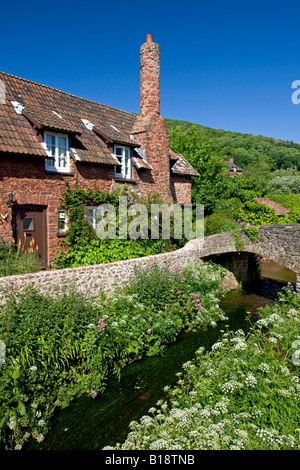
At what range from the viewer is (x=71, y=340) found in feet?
26.6

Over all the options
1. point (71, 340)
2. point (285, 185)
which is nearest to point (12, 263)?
point (71, 340)

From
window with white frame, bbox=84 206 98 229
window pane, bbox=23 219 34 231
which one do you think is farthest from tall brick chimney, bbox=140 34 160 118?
window pane, bbox=23 219 34 231

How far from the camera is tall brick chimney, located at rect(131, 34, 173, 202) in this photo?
1680cm

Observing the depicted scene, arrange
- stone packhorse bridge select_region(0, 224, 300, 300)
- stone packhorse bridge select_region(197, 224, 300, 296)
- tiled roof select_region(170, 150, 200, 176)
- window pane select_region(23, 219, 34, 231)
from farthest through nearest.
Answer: tiled roof select_region(170, 150, 200, 176) < window pane select_region(23, 219, 34, 231) < stone packhorse bridge select_region(197, 224, 300, 296) < stone packhorse bridge select_region(0, 224, 300, 300)

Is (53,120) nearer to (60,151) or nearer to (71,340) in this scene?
(60,151)

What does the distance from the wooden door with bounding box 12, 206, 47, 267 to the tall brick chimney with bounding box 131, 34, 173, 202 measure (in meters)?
5.64

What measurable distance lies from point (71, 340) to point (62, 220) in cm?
647

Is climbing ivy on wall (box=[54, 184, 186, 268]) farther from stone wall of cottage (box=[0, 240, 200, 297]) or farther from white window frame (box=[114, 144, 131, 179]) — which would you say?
white window frame (box=[114, 144, 131, 179])

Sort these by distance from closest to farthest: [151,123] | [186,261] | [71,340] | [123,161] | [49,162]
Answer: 1. [71,340]
2. [49,162]
3. [186,261]
4. [123,161]
5. [151,123]

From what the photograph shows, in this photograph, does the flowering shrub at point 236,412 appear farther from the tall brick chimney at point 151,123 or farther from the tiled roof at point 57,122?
the tall brick chimney at point 151,123

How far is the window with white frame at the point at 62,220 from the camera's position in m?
13.4

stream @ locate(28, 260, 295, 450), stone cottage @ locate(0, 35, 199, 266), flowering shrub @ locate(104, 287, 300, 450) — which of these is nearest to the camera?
flowering shrub @ locate(104, 287, 300, 450)
